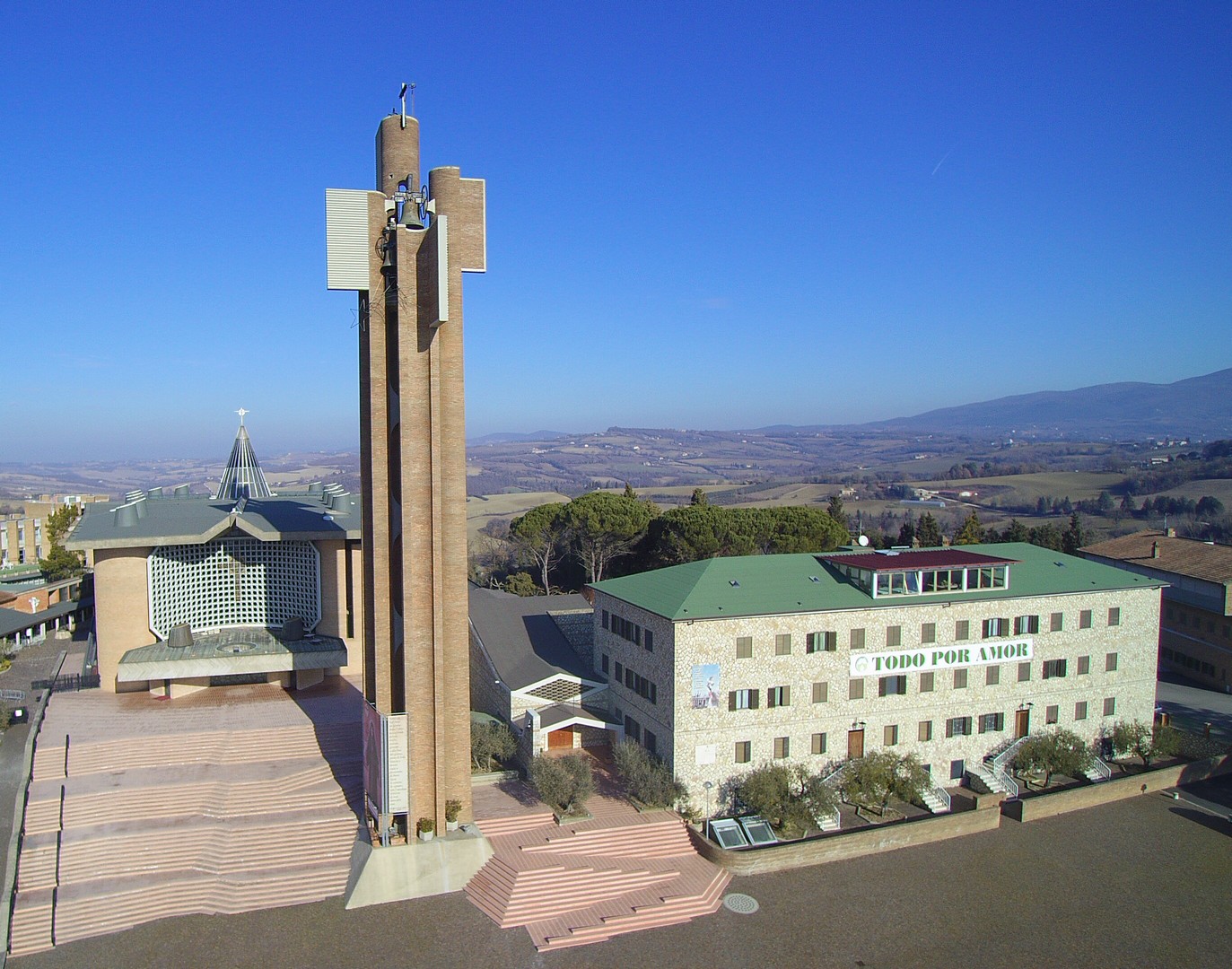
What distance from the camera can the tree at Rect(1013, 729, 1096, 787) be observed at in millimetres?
32281

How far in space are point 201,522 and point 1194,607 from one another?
5209 centimetres

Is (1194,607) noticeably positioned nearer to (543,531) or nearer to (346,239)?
(543,531)

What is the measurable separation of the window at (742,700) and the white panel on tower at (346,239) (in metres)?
17.7

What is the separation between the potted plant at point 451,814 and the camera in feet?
83.3

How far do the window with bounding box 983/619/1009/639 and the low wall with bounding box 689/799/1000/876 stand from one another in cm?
609

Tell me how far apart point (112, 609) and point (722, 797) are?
25842 millimetres

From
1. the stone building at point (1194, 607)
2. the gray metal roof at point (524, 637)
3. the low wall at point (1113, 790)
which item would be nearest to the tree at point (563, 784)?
the gray metal roof at point (524, 637)

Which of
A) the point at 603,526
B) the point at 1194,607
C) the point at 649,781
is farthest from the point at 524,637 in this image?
the point at 1194,607

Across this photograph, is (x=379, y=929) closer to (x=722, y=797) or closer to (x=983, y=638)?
(x=722, y=797)

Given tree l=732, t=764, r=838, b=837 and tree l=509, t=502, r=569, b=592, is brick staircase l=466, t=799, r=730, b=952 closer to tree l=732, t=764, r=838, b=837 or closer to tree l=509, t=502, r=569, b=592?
tree l=732, t=764, r=838, b=837

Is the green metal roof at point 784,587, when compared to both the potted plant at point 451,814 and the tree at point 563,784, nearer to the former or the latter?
the tree at point 563,784

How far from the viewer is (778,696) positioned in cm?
2989

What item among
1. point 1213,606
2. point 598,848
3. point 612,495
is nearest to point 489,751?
point 598,848

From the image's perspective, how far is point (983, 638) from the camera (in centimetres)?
3259
